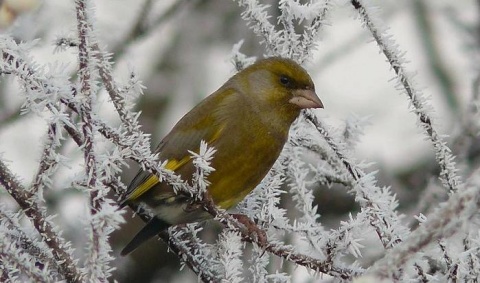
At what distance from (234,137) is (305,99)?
341mm

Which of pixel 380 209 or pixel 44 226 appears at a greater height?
pixel 44 226

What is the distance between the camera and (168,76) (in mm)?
7898

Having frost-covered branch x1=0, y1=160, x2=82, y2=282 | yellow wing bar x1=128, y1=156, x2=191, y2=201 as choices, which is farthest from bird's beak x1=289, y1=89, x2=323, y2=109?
frost-covered branch x1=0, y1=160, x2=82, y2=282

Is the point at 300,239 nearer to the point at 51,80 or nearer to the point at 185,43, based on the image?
the point at 51,80

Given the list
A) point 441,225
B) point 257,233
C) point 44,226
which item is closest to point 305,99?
point 257,233

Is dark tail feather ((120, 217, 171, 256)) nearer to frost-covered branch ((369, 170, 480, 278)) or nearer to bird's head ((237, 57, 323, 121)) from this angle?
bird's head ((237, 57, 323, 121))

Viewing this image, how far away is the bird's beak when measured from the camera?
12.2 feet

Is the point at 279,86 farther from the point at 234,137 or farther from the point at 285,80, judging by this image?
the point at 234,137

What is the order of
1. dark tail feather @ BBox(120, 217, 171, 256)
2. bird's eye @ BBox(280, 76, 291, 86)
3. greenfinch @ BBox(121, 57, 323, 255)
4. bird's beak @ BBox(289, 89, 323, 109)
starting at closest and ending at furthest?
dark tail feather @ BBox(120, 217, 171, 256)
greenfinch @ BBox(121, 57, 323, 255)
bird's beak @ BBox(289, 89, 323, 109)
bird's eye @ BBox(280, 76, 291, 86)

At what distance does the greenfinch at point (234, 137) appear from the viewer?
11.7ft

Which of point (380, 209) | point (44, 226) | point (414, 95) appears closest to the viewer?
point (44, 226)

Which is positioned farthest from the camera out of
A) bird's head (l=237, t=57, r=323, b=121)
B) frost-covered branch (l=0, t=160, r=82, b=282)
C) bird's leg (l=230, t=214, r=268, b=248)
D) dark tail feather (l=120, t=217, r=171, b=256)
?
bird's head (l=237, t=57, r=323, b=121)

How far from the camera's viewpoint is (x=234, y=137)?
156 inches

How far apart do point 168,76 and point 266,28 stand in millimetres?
4767
